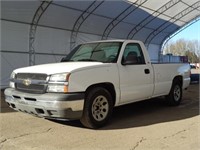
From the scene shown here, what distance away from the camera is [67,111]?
18.0 feet

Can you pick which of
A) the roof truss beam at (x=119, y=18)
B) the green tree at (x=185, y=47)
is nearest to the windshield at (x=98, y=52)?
the roof truss beam at (x=119, y=18)

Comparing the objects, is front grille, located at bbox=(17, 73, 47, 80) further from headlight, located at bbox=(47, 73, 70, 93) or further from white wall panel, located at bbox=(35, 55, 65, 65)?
white wall panel, located at bbox=(35, 55, 65, 65)

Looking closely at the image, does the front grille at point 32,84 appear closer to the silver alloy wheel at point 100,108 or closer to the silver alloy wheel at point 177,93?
the silver alloy wheel at point 100,108

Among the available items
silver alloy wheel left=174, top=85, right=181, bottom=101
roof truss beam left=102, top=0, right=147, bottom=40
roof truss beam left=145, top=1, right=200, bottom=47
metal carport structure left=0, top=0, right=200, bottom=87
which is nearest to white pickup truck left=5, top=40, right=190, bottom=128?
silver alloy wheel left=174, top=85, right=181, bottom=101

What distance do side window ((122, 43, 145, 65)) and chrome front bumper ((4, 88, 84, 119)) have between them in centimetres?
164

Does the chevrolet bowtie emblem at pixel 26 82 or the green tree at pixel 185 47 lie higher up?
the green tree at pixel 185 47

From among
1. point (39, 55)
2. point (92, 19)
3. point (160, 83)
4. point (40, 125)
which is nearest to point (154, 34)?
point (92, 19)

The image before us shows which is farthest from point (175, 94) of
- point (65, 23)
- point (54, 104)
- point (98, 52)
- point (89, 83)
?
point (65, 23)

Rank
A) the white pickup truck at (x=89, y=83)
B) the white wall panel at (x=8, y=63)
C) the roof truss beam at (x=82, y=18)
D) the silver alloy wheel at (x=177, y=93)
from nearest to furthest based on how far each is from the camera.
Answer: the white pickup truck at (x=89, y=83) < the silver alloy wheel at (x=177, y=93) < the white wall panel at (x=8, y=63) < the roof truss beam at (x=82, y=18)

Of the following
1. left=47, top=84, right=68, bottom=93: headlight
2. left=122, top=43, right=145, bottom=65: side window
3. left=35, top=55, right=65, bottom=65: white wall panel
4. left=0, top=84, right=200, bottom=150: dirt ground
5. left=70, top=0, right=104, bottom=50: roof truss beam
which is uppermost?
left=70, top=0, right=104, bottom=50: roof truss beam

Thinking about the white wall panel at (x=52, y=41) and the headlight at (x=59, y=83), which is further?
the white wall panel at (x=52, y=41)

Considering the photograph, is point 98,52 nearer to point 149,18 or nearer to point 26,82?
point 26,82

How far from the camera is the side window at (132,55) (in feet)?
22.4

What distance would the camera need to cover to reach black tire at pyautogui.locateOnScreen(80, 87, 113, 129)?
19.2 ft
